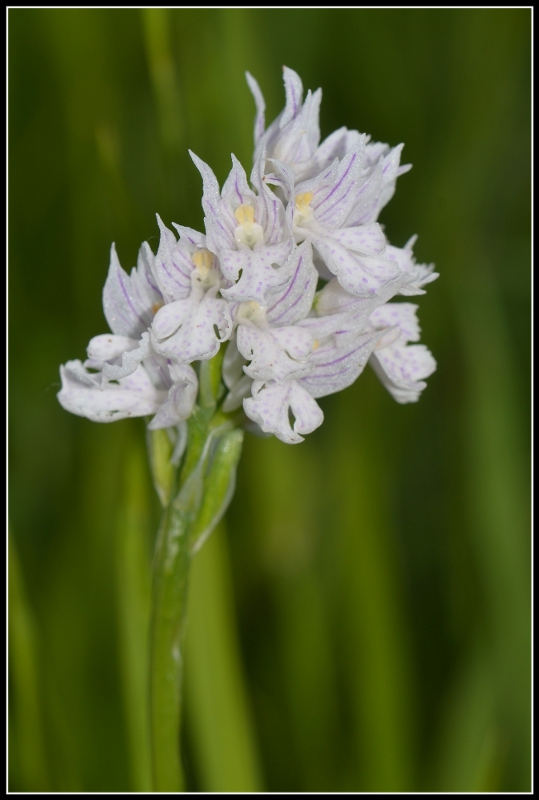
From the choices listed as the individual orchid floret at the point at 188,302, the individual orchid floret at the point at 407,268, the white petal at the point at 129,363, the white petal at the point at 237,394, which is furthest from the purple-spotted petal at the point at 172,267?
the individual orchid floret at the point at 407,268

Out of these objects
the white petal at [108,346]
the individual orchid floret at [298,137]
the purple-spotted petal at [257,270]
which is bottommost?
the white petal at [108,346]

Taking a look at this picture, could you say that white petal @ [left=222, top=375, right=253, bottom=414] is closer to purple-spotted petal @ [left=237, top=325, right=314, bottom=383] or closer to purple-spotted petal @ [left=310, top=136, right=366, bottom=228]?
purple-spotted petal @ [left=237, top=325, right=314, bottom=383]

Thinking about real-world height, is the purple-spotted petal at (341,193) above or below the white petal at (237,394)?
above

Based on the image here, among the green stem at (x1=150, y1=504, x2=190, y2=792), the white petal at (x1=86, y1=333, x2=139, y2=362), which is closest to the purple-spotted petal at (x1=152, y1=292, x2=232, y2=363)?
the white petal at (x1=86, y1=333, x2=139, y2=362)

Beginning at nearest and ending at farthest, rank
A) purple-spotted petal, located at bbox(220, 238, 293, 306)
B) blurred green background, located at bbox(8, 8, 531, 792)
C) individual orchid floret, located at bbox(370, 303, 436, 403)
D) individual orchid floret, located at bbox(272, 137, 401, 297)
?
purple-spotted petal, located at bbox(220, 238, 293, 306) → individual orchid floret, located at bbox(272, 137, 401, 297) → individual orchid floret, located at bbox(370, 303, 436, 403) → blurred green background, located at bbox(8, 8, 531, 792)

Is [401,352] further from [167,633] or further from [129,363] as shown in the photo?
[167,633]

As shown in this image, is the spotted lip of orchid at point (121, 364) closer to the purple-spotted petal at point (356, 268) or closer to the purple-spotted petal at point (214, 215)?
the purple-spotted petal at point (214, 215)

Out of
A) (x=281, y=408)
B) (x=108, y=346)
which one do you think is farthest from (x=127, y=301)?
(x=281, y=408)
